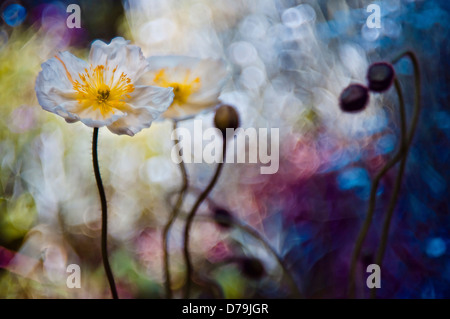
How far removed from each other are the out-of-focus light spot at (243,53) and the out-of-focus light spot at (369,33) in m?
0.11

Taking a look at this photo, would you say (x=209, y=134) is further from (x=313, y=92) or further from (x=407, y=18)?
(x=407, y=18)

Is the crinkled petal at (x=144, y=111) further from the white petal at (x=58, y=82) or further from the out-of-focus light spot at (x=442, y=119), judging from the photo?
the out-of-focus light spot at (x=442, y=119)

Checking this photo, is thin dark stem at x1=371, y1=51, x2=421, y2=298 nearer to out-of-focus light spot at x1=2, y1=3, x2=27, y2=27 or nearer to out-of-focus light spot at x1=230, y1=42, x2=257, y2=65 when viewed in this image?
out-of-focus light spot at x1=230, y1=42, x2=257, y2=65

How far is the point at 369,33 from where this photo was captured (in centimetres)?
48

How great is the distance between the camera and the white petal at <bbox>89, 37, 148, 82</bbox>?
34 cm

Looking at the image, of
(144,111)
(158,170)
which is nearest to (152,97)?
(144,111)

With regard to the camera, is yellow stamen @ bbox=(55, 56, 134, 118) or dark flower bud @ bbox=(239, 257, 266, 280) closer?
yellow stamen @ bbox=(55, 56, 134, 118)

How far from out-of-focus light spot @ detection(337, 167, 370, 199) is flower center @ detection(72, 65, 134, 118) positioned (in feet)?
0.80

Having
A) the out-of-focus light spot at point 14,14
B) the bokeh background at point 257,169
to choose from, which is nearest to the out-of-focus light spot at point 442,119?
the bokeh background at point 257,169

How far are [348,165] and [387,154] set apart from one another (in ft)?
0.14

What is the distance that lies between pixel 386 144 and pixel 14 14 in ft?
1.35

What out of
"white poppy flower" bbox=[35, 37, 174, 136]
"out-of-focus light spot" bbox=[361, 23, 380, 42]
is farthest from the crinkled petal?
"out-of-focus light spot" bbox=[361, 23, 380, 42]

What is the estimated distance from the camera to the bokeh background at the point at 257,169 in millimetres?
470

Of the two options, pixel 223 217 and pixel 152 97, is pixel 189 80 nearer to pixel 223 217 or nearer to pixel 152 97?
pixel 152 97
